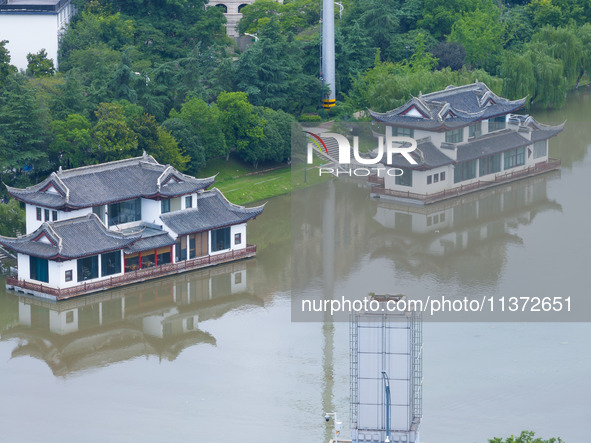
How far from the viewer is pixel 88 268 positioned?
67.4m

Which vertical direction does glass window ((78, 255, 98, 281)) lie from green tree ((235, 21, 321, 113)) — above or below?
below

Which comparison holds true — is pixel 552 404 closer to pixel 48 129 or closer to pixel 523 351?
pixel 523 351

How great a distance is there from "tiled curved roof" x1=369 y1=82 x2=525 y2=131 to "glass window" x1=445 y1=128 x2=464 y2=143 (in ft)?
0.99

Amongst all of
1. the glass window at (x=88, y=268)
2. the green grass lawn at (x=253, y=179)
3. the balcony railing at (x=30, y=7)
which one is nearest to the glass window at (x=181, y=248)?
the glass window at (x=88, y=268)

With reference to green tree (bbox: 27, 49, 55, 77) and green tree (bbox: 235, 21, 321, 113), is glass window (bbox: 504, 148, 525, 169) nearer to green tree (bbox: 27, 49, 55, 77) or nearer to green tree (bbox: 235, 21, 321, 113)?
green tree (bbox: 235, 21, 321, 113)

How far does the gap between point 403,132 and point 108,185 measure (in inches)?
773

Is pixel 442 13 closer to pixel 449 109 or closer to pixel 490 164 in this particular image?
pixel 490 164

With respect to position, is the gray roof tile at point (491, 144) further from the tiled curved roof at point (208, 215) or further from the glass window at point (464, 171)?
the tiled curved roof at point (208, 215)

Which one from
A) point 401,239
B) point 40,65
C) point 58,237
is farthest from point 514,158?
→ point 58,237

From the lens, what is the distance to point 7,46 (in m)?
96.0

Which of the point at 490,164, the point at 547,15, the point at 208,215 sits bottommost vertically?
the point at 208,215

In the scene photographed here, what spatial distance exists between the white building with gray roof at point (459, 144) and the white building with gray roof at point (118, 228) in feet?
38.9

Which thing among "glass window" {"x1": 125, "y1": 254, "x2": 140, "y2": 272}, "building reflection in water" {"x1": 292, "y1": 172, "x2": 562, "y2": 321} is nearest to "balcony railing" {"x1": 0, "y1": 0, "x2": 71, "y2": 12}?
"building reflection in water" {"x1": 292, "y1": 172, "x2": 562, "y2": 321}

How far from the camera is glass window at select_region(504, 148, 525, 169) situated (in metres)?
85.7
